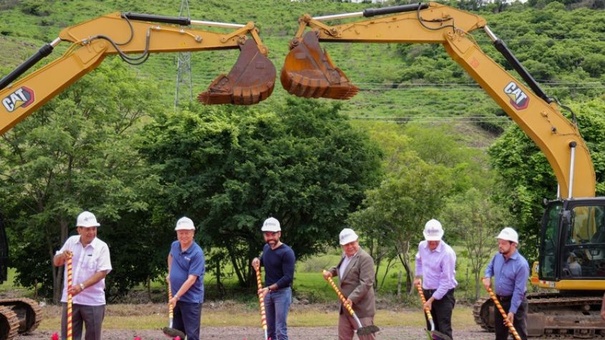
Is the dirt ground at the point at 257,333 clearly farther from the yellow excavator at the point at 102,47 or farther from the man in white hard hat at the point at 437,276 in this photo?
the man in white hard hat at the point at 437,276

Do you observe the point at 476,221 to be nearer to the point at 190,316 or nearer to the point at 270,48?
the point at 190,316

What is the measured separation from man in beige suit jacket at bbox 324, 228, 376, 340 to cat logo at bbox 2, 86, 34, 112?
5771mm

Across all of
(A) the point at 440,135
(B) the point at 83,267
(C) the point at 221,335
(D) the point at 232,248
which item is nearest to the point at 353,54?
(A) the point at 440,135

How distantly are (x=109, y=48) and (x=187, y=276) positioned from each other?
5.00 meters

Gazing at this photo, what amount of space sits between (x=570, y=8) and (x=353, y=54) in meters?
39.1

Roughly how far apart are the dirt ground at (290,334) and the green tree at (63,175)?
8.13 metres

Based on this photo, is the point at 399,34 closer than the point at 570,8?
Yes

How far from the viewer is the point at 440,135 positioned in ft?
203

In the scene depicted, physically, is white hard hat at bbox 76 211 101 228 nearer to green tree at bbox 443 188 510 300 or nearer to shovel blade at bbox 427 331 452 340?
shovel blade at bbox 427 331 452 340

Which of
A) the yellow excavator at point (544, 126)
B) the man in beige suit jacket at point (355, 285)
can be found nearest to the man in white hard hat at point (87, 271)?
the man in beige suit jacket at point (355, 285)

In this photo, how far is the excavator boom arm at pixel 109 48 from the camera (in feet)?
47.5

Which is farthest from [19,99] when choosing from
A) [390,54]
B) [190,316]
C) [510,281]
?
[390,54]

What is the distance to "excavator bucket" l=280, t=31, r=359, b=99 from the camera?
14055 millimetres

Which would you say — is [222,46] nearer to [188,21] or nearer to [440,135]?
[188,21]
